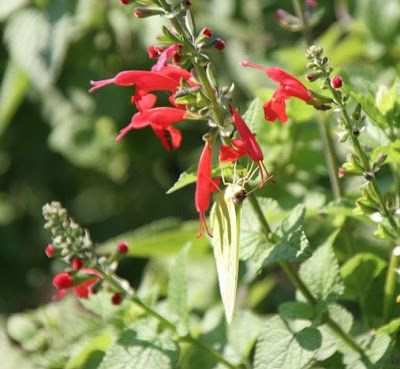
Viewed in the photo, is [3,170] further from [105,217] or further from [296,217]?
[296,217]

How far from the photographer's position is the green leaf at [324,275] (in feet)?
4.06

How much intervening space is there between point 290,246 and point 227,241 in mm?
105

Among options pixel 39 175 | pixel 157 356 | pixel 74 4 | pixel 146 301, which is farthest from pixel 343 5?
pixel 157 356

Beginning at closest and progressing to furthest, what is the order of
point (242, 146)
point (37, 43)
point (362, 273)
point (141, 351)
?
point (242, 146)
point (141, 351)
point (362, 273)
point (37, 43)

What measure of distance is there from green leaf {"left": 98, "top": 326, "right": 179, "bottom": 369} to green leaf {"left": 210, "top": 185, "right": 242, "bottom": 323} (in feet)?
0.73

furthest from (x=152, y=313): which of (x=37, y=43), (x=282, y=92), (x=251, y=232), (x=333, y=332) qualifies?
(x=37, y=43)

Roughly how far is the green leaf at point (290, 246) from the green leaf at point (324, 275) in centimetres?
11

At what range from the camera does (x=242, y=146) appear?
1.07 metres

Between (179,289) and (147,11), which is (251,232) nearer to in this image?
(179,289)

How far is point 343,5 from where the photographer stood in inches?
98.0

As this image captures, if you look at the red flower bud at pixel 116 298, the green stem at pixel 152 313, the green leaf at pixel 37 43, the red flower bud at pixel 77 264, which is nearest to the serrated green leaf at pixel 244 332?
the green stem at pixel 152 313

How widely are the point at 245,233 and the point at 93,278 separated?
28 centimetres

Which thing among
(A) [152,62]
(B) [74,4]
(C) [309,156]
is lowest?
(C) [309,156]

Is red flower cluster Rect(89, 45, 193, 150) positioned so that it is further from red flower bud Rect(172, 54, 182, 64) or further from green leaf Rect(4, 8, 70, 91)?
green leaf Rect(4, 8, 70, 91)
